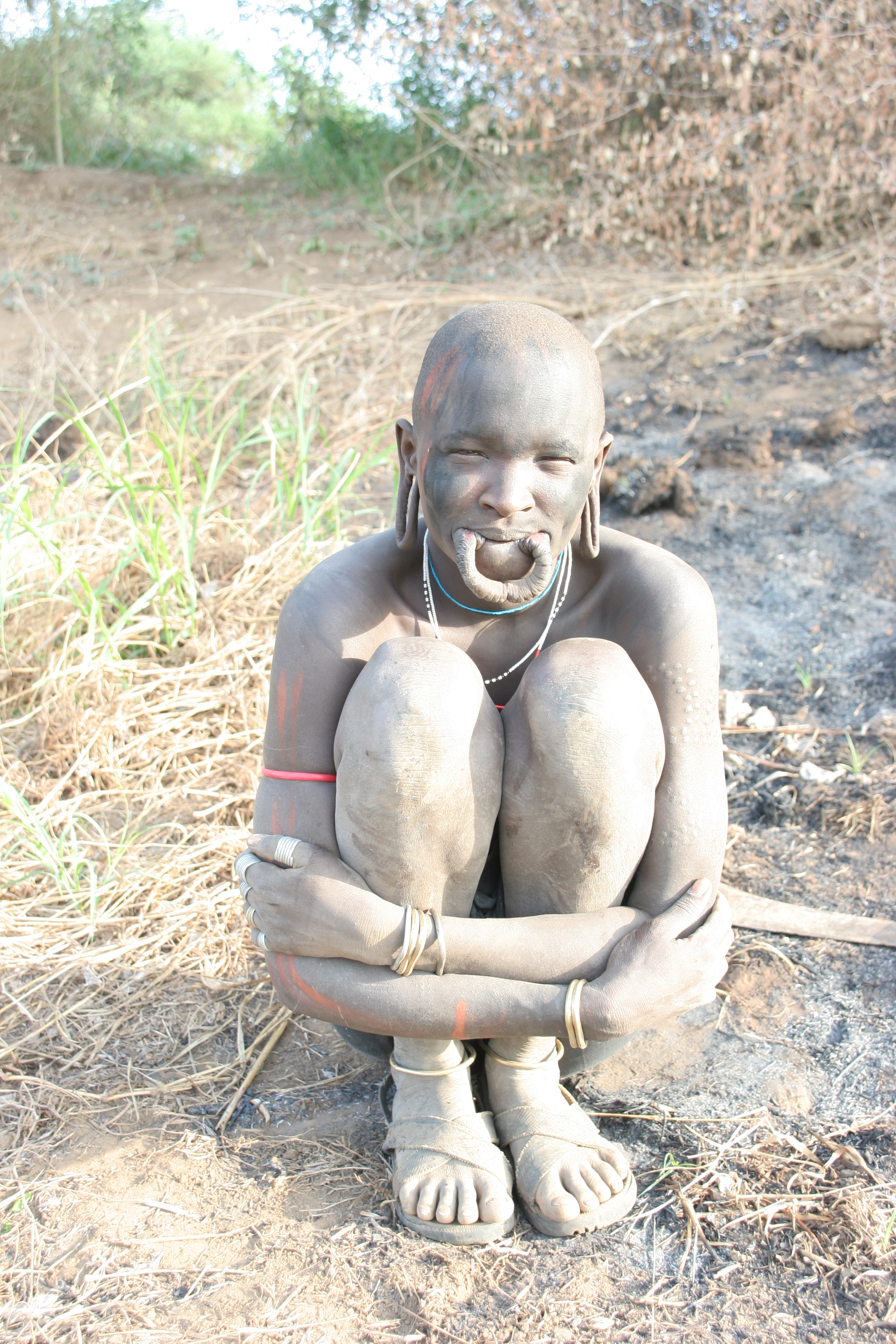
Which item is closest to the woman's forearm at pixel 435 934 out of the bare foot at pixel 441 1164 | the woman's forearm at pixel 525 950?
the woman's forearm at pixel 525 950

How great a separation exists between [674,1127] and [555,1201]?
0.32m

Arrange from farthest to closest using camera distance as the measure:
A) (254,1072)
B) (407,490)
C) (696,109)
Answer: (696,109), (254,1072), (407,490)

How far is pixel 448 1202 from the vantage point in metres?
1.58

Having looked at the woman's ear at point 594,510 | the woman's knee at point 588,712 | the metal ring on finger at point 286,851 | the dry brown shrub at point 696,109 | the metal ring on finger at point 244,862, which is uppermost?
the dry brown shrub at point 696,109

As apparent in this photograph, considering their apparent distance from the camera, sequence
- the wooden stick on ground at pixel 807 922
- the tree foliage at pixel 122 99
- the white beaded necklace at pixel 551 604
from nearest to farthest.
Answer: the white beaded necklace at pixel 551 604 < the wooden stick on ground at pixel 807 922 < the tree foliage at pixel 122 99

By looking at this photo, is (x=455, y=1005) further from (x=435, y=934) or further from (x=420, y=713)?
(x=420, y=713)

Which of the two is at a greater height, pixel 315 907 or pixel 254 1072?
pixel 315 907

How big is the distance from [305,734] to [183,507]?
1768 millimetres

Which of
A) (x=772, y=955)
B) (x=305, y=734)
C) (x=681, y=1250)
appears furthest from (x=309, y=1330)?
(x=772, y=955)

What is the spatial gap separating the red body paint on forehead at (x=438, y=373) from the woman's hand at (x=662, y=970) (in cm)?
85

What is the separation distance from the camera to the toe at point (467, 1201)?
61.7 inches

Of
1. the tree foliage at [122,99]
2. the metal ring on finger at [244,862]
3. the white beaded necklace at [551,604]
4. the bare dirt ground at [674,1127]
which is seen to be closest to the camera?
the bare dirt ground at [674,1127]

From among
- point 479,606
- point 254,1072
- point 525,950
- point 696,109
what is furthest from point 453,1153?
point 696,109

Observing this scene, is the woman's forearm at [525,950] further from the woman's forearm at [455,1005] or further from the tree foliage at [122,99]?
the tree foliage at [122,99]
